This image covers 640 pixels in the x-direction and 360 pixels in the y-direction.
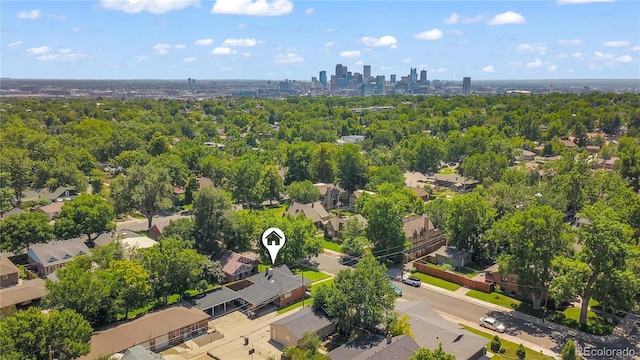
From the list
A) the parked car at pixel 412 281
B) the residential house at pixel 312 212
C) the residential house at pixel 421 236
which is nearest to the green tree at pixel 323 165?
the residential house at pixel 312 212

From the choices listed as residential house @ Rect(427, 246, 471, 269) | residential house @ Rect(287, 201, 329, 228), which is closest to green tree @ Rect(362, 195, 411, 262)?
residential house @ Rect(427, 246, 471, 269)

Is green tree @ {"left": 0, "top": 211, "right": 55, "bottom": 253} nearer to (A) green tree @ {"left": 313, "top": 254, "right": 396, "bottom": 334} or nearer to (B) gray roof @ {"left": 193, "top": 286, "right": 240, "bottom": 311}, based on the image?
(B) gray roof @ {"left": 193, "top": 286, "right": 240, "bottom": 311}

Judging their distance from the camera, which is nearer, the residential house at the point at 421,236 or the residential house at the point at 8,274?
the residential house at the point at 8,274

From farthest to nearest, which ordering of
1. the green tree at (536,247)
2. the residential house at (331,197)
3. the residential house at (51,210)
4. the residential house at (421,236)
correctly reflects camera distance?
the residential house at (331,197)
the residential house at (51,210)
the residential house at (421,236)
the green tree at (536,247)

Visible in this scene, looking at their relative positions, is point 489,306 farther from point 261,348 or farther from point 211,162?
point 211,162

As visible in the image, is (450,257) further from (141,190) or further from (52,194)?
(52,194)

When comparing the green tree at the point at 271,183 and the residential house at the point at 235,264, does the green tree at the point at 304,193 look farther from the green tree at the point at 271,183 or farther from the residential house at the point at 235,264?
the residential house at the point at 235,264
